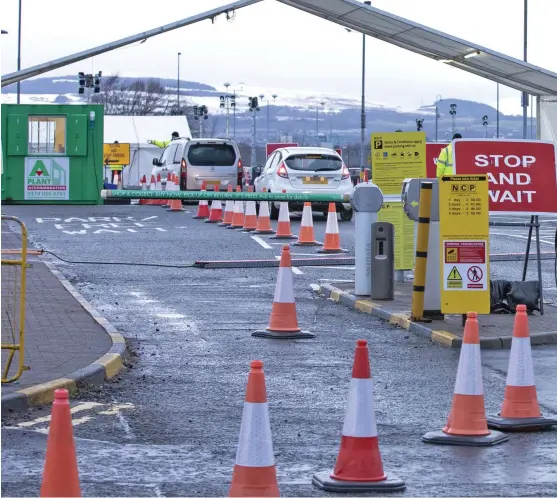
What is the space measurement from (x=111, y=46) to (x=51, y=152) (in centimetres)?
224

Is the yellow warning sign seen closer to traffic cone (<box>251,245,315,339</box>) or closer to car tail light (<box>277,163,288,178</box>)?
traffic cone (<box>251,245,315,339</box>)

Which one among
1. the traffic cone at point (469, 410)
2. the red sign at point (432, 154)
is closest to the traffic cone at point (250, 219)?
the red sign at point (432, 154)

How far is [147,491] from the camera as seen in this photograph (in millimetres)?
6801

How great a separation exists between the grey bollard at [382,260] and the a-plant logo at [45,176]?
3.45 metres

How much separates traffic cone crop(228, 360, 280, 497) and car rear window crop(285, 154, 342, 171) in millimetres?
24075

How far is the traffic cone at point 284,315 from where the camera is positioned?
43.1ft

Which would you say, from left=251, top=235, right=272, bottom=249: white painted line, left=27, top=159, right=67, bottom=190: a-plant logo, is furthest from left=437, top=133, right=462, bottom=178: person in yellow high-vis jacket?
left=27, top=159, right=67, bottom=190: a-plant logo

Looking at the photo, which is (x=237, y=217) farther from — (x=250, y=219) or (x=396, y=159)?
(x=396, y=159)

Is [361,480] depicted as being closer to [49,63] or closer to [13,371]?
[13,371]

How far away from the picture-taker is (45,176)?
15.9 m

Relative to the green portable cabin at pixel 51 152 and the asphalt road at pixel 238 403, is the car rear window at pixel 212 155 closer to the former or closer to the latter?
the asphalt road at pixel 238 403

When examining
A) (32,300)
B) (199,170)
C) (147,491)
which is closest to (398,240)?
(32,300)

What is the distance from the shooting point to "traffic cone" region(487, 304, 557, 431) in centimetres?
868

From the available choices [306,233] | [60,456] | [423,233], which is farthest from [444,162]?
[60,456]
